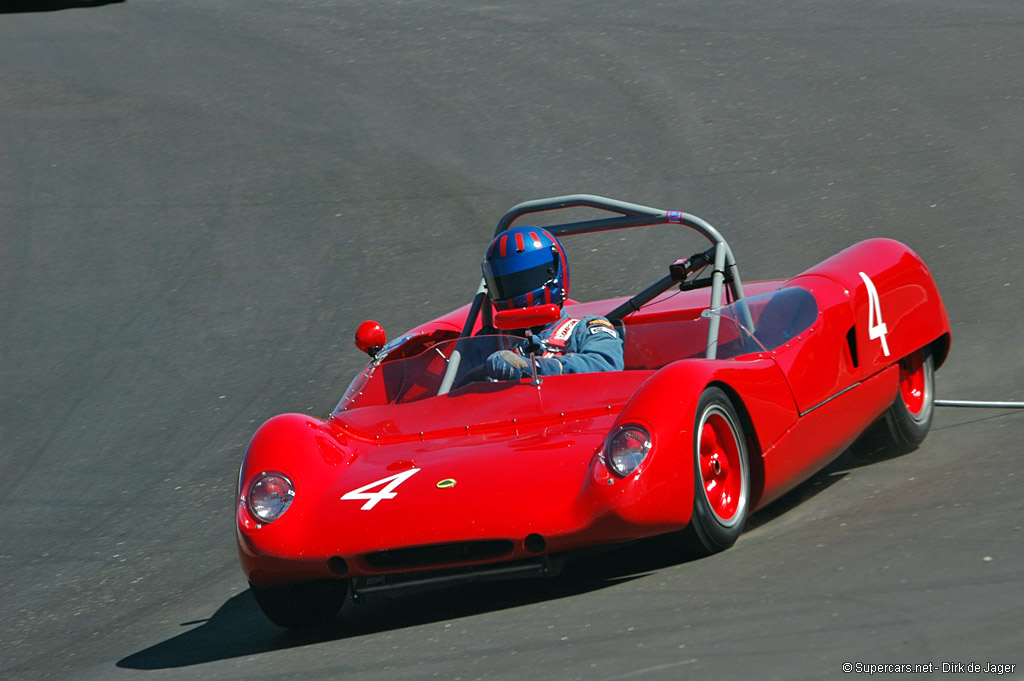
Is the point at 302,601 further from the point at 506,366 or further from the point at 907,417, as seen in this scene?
Answer: the point at 907,417

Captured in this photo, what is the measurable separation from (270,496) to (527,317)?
116 centimetres

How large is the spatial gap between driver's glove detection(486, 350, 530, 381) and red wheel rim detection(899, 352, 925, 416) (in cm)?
187

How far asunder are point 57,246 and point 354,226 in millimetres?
2343

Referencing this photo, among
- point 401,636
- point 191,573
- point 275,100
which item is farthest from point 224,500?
point 275,100

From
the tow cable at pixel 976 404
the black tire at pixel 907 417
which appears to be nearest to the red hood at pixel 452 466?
the black tire at pixel 907 417

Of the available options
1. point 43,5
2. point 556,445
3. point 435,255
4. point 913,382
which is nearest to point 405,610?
point 556,445

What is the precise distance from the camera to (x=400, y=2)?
1697 centimetres

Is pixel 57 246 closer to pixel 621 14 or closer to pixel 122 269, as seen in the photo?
pixel 122 269

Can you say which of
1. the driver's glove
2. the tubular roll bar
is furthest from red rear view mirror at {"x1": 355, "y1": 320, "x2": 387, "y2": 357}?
the driver's glove

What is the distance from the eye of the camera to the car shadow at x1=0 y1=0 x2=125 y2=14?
60.2 ft

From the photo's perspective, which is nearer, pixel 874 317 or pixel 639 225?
pixel 874 317

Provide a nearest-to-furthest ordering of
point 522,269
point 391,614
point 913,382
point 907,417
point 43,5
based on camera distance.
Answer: point 391,614
point 522,269
point 907,417
point 913,382
point 43,5

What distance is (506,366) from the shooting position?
17.9 feet
